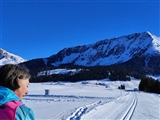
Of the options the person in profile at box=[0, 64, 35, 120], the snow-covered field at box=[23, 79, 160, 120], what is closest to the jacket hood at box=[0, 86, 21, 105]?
the person in profile at box=[0, 64, 35, 120]

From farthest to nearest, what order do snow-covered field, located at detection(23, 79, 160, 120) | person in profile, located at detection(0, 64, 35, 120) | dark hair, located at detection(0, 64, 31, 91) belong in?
snow-covered field, located at detection(23, 79, 160, 120)
dark hair, located at detection(0, 64, 31, 91)
person in profile, located at detection(0, 64, 35, 120)

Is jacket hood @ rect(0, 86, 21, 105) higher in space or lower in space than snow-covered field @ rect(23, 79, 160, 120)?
higher

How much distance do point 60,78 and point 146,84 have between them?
86254mm

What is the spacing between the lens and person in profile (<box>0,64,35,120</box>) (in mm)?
1427

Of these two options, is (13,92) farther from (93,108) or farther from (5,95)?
(93,108)

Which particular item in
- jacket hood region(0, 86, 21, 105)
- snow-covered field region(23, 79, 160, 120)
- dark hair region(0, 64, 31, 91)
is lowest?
snow-covered field region(23, 79, 160, 120)

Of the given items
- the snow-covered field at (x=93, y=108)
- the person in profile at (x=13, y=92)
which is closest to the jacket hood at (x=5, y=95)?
the person in profile at (x=13, y=92)

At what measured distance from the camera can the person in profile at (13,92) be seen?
1.43 m

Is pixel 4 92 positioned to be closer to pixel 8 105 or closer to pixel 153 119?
pixel 8 105

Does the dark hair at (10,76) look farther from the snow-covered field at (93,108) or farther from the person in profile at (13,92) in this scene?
the snow-covered field at (93,108)

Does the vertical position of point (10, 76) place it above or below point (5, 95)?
above

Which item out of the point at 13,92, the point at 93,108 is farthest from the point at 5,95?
the point at 93,108

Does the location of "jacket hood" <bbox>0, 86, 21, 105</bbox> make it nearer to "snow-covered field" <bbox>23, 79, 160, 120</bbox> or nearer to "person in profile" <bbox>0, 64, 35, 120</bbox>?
"person in profile" <bbox>0, 64, 35, 120</bbox>

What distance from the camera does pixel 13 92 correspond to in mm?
1581
